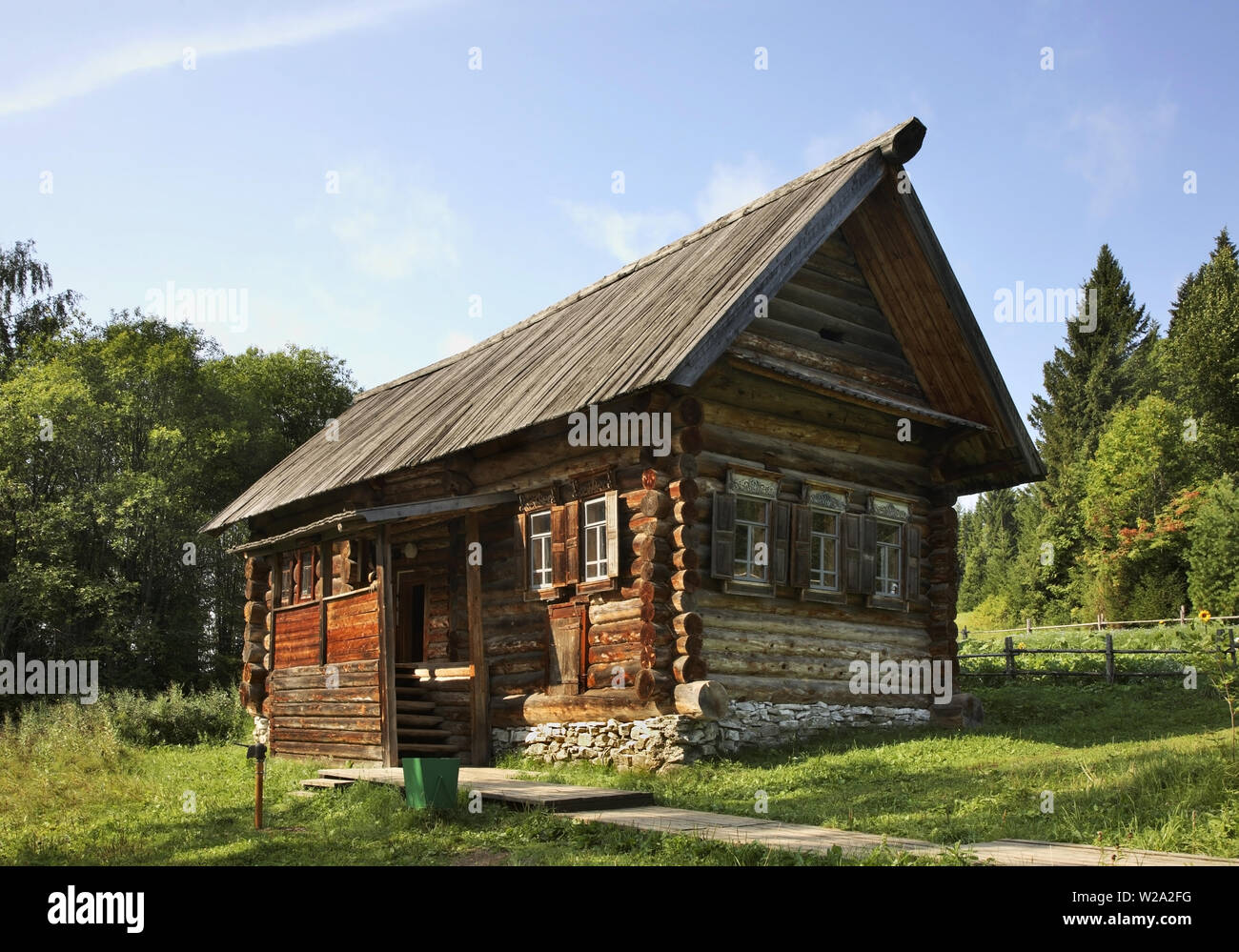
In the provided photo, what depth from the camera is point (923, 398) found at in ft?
59.6

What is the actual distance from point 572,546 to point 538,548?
1048mm

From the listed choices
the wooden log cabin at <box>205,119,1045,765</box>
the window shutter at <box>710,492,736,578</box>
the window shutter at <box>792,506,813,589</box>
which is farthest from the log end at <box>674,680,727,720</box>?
the window shutter at <box>792,506,813,589</box>

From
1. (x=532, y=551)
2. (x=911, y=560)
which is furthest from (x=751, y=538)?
(x=911, y=560)

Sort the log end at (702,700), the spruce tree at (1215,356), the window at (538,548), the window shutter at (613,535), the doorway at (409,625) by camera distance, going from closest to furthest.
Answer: the log end at (702,700) < the window shutter at (613,535) < the window at (538,548) < the doorway at (409,625) < the spruce tree at (1215,356)

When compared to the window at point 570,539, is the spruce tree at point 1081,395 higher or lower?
higher

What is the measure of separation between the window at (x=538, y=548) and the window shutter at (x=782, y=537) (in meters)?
3.21

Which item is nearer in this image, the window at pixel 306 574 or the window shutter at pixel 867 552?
the window shutter at pixel 867 552

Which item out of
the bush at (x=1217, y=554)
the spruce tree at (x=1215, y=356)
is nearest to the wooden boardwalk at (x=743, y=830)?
the bush at (x=1217, y=554)

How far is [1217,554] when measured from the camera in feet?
122

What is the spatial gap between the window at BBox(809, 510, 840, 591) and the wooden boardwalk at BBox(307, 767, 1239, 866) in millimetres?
5614

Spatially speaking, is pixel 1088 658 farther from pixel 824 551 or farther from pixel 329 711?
pixel 329 711

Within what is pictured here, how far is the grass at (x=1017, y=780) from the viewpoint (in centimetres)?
859

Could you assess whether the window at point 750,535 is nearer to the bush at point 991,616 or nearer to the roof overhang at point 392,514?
the roof overhang at point 392,514
